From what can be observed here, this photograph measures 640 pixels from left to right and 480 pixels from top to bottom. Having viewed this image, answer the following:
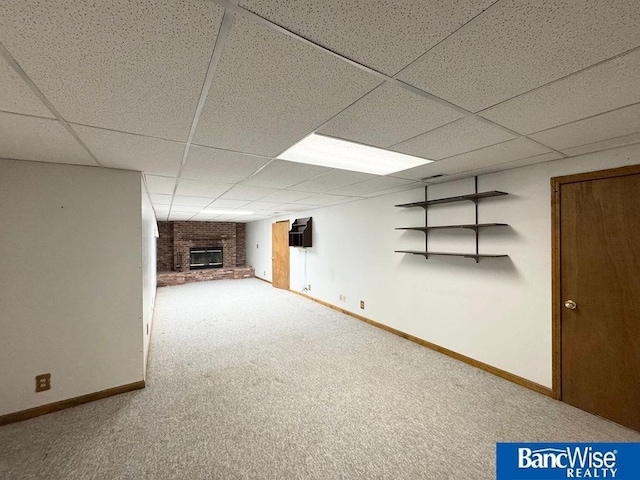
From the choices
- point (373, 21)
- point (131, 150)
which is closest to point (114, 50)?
point (373, 21)

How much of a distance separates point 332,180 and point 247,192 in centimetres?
141

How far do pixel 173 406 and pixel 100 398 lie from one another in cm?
76

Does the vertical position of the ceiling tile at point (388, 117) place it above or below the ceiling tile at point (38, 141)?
above

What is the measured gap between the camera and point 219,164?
2.46 m

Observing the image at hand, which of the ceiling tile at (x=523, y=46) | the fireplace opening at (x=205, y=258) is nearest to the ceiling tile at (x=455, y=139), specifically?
the ceiling tile at (x=523, y=46)

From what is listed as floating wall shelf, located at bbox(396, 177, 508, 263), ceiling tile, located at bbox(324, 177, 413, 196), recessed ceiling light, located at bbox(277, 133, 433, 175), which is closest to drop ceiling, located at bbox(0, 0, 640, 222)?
recessed ceiling light, located at bbox(277, 133, 433, 175)

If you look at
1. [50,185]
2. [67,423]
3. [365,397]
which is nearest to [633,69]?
[365,397]

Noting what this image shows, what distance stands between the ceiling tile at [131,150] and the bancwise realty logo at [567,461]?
127 inches

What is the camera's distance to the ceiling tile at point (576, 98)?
1134 millimetres

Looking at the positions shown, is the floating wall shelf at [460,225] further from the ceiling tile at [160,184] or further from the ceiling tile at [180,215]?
the ceiling tile at [180,215]

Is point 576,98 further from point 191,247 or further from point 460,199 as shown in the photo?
point 191,247

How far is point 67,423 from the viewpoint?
216 centimetres

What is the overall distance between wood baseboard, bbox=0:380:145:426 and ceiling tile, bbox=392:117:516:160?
336 centimetres

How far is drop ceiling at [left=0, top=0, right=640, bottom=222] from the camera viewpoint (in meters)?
0.84
